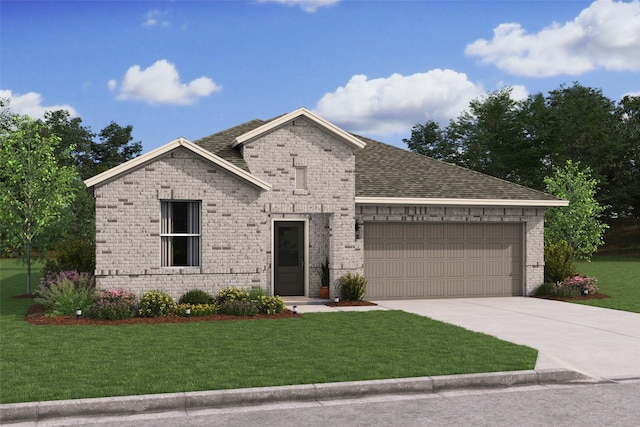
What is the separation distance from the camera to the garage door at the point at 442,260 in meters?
20.8

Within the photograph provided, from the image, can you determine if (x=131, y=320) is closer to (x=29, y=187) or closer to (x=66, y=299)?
(x=66, y=299)

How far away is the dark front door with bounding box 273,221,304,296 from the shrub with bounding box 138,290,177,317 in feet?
14.2

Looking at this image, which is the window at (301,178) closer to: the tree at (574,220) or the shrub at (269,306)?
the shrub at (269,306)

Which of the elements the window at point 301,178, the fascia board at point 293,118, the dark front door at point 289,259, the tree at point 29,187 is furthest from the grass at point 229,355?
the tree at point 29,187

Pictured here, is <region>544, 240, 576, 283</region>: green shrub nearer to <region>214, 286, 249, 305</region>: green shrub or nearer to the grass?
the grass

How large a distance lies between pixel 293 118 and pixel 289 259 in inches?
161

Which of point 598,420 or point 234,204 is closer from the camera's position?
point 598,420

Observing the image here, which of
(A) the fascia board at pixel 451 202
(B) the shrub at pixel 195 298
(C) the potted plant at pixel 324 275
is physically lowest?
(B) the shrub at pixel 195 298

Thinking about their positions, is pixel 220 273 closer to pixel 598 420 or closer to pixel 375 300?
pixel 375 300

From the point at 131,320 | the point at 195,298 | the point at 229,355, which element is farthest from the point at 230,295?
the point at 229,355

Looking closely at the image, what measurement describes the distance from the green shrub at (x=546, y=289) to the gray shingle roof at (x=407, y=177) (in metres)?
2.79

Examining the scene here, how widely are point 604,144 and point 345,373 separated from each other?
63589mm

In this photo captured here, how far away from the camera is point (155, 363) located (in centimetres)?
1003

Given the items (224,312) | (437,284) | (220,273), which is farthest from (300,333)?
(437,284)
